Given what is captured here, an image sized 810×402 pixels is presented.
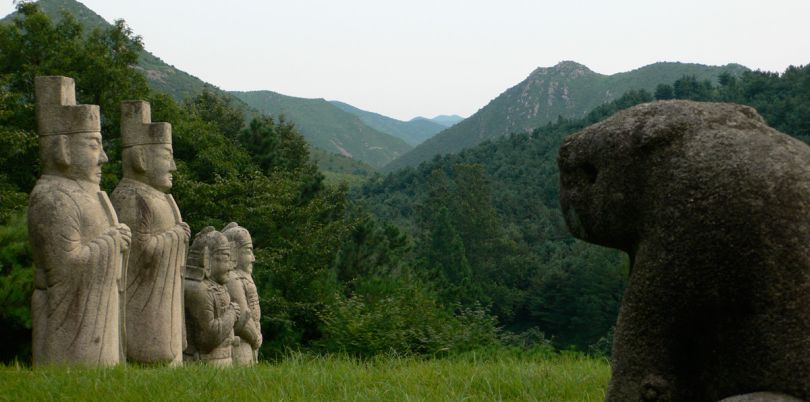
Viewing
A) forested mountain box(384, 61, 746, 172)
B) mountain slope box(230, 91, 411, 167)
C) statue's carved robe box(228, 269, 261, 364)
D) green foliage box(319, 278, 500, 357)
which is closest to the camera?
statue's carved robe box(228, 269, 261, 364)

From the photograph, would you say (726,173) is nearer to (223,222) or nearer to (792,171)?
(792,171)

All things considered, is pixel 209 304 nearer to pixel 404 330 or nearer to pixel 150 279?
pixel 150 279

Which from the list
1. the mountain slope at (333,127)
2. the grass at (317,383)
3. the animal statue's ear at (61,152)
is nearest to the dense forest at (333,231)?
the grass at (317,383)

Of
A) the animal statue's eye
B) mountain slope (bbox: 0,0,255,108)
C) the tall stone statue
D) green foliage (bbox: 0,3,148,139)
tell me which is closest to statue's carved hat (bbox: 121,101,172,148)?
the tall stone statue

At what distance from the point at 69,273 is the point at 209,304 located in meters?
2.66

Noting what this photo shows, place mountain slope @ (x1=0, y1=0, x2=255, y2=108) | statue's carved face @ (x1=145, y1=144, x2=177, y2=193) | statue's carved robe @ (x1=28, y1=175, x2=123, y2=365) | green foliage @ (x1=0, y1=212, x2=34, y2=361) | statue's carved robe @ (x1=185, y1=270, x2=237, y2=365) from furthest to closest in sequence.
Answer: mountain slope @ (x1=0, y1=0, x2=255, y2=108) → green foliage @ (x1=0, y1=212, x2=34, y2=361) → statue's carved robe @ (x1=185, y1=270, x2=237, y2=365) → statue's carved face @ (x1=145, y1=144, x2=177, y2=193) → statue's carved robe @ (x1=28, y1=175, x2=123, y2=365)

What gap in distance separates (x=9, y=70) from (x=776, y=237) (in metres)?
26.4

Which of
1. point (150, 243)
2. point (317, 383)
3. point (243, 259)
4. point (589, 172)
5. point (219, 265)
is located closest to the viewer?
point (589, 172)

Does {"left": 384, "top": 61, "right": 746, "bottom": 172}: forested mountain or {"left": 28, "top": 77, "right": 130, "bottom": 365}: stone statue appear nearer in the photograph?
{"left": 28, "top": 77, "right": 130, "bottom": 365}: stone statue

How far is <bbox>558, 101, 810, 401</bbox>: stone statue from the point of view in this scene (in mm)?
2801

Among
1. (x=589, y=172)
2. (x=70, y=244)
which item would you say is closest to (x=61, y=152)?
(x=70, y=244)

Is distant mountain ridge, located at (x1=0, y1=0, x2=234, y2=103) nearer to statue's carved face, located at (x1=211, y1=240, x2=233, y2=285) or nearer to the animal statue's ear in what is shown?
statue's carved face, located at (x1=211, y1=240, x2=233, y2=285)

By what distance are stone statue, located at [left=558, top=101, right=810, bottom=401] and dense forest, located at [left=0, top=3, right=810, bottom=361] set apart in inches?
296

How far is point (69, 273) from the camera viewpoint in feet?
27.0
